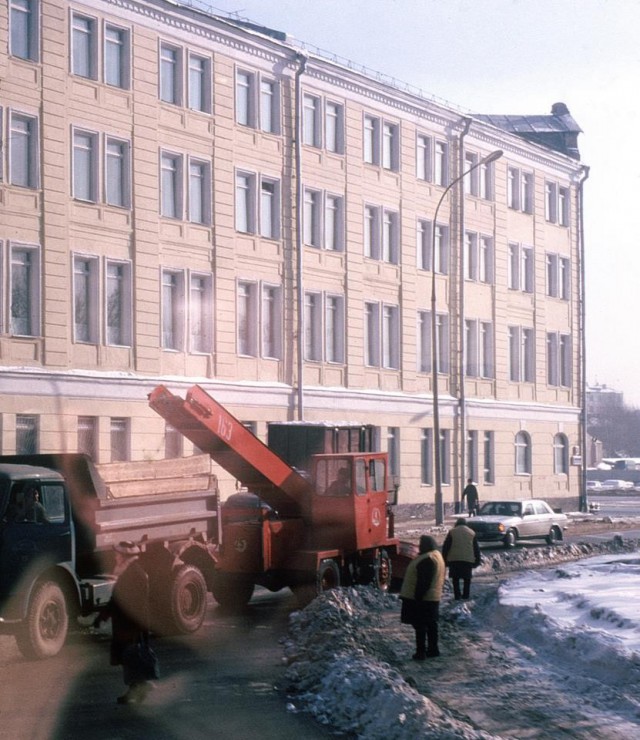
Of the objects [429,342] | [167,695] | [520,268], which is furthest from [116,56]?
[167,695]

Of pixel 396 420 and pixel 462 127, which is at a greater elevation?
pixel 462 127

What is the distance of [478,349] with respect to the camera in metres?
54.8

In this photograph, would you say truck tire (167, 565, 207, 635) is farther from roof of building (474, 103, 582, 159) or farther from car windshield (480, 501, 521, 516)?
roof of building (474, 103, 582, 159)

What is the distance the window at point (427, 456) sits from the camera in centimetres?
5131

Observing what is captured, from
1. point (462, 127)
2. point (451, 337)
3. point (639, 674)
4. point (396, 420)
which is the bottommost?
point (639, 674)

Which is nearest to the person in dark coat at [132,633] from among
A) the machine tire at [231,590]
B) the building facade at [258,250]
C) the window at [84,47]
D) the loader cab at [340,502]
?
the machine tire at [231,590]

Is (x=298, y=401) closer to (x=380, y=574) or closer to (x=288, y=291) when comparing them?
(x=288, y=291)

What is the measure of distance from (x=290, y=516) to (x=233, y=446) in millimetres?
2322

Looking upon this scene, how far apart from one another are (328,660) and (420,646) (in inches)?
74.8

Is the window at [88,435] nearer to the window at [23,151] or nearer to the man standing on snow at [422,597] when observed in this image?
the window at [23,151]

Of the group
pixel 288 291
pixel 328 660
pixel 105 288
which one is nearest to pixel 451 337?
pixel 288 291

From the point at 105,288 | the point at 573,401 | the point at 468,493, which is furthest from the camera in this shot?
the point at 573,401

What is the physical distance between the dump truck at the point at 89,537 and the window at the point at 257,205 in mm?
22707

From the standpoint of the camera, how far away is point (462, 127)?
5356cm
